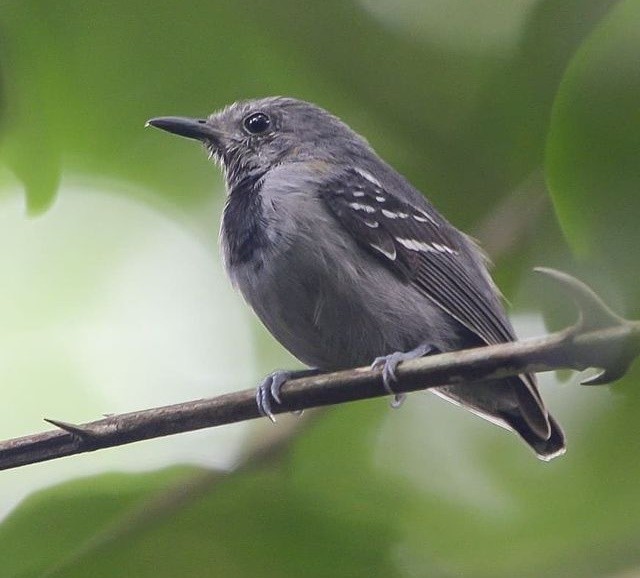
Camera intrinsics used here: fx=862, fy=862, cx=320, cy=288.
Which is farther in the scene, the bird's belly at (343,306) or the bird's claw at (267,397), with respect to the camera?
the bird's belly at (343,306)

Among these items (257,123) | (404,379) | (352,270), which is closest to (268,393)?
(404,379)

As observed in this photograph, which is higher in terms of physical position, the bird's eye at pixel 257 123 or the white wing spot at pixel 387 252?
the bird's eye at pixel 257 123

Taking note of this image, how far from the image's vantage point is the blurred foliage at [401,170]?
616 mm

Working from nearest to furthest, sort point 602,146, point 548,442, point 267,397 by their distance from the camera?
point 602,146, point 267,397, point 548,442

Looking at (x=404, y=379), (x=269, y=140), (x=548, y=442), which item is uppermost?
(x=269, y=140)

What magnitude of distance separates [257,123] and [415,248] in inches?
15.4

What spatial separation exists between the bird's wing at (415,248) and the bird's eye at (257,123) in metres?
0.18

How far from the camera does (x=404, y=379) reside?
1.91ft

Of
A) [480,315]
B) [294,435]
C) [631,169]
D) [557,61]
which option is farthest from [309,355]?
[631,169]

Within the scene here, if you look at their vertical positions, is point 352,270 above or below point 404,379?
above

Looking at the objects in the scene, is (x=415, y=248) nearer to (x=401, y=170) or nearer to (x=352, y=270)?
(x=352, y=270)

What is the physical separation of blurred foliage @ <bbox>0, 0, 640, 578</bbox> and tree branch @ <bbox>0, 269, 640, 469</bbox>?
8 cm

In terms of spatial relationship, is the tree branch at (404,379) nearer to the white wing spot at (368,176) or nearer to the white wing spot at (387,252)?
the white wing spot at (387,252)

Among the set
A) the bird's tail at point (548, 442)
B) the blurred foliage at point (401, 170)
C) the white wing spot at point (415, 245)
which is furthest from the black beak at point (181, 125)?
the bird's tail at point (548, 442)
